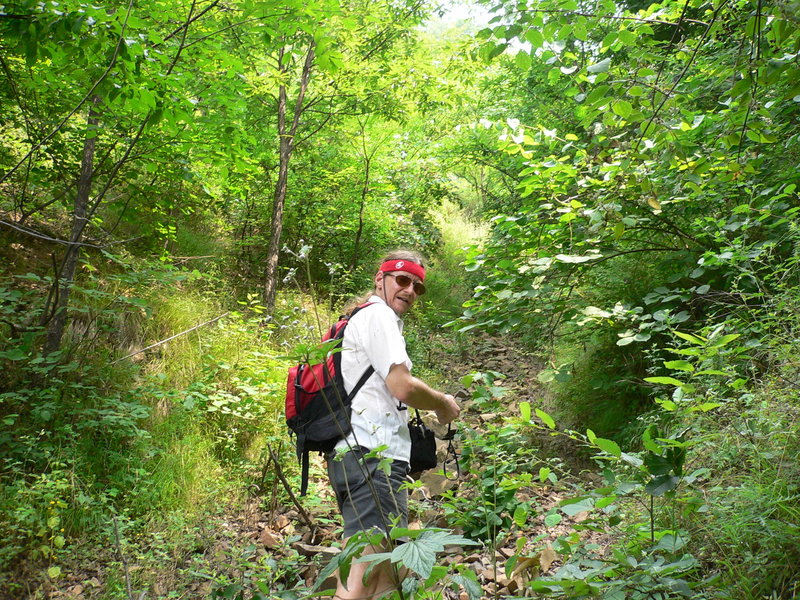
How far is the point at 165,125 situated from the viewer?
169 inches

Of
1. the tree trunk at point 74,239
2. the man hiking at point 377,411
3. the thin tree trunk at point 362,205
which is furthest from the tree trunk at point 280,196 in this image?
the man hiking at point 377,411

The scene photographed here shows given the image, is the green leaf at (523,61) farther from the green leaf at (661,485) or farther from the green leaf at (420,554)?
the green leaf at (420,554)

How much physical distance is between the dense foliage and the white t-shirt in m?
0.44

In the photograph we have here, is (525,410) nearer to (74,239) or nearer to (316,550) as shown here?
(316,550)

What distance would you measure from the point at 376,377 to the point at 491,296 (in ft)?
5.65

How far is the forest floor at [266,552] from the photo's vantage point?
3123 millimetres

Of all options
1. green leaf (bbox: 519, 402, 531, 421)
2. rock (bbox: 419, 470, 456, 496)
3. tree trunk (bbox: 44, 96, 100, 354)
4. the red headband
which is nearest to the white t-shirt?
the red headband

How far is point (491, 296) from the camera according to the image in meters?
4.09

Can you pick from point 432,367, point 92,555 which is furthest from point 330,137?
point 92,555

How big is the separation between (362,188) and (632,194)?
21.2 ft

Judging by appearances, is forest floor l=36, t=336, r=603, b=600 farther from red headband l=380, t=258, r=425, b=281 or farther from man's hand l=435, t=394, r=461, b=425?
red headband l=380, t=258, r=425, b=281

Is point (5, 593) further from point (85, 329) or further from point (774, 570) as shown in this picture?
point (774, 570)

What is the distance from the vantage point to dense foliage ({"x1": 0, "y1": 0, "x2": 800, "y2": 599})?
219 cm

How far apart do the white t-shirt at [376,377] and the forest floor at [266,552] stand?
348 mm
